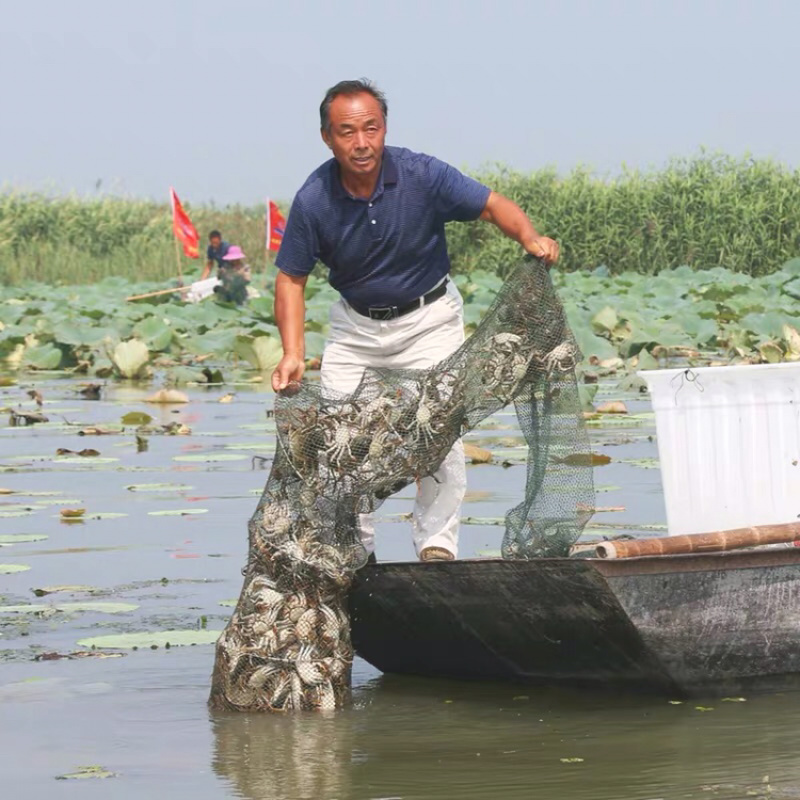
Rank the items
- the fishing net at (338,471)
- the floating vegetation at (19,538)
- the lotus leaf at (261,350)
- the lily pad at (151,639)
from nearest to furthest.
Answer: the fishing net at (338,471) < the lily pad at (151,639) < the floating vegetation at (19,538) < the lotus leaf at (261,350)

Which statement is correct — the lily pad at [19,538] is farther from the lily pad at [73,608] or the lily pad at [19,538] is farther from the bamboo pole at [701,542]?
the bamboo pole at [701,542]

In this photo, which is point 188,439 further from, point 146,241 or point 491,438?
point 146,241

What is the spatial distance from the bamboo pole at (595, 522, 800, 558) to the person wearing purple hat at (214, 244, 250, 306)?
16892 mm

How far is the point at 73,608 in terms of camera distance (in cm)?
593

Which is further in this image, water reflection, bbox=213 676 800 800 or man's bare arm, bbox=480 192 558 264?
man's bare arm, bbox=480 192 558 264

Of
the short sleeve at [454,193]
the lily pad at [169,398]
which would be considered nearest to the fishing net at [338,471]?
the short sleeve at [454,193]

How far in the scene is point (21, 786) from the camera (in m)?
4.03

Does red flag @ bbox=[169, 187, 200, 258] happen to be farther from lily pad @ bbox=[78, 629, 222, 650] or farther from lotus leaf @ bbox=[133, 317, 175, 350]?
lily pad @ bbox=[78, 629, 222, 650]

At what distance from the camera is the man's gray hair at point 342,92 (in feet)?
16.5

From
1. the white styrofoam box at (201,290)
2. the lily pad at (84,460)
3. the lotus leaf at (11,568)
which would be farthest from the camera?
the white styrofoam box at (201,290)

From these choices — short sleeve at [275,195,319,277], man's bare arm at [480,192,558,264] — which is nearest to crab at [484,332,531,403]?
man's bare arm at [480,192,558,264]

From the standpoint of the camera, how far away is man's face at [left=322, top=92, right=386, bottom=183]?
5.04 meters

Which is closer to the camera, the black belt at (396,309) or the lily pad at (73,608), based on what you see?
the black belt at (396,309)

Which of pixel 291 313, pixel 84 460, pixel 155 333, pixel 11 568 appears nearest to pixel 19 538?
pixel 11 568
